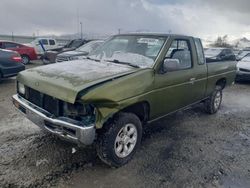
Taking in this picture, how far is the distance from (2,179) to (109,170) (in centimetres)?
139

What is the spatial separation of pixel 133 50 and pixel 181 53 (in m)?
1.02

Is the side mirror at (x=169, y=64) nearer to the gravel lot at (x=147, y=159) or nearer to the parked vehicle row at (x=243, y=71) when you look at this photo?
the gravel lot at (x=147, y=159)

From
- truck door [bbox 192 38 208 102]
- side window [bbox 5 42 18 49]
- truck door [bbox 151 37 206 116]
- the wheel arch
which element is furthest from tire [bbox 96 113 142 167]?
side window [bbox 5 42 18 49]

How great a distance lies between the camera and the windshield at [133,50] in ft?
13.5

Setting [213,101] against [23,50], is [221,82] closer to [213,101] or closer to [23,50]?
[213,101]

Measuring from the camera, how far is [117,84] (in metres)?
3.29

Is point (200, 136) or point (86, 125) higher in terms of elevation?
point (86, 125)

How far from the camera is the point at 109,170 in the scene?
11.6 ft

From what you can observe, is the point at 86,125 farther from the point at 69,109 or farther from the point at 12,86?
the point at 12,86

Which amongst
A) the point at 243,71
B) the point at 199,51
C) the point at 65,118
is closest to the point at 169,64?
the point at 199,51

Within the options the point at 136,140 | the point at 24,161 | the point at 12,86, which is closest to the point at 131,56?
the point at 136,140

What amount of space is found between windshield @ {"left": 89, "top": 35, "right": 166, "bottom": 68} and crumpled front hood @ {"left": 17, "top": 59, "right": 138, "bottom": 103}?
277 millimetres

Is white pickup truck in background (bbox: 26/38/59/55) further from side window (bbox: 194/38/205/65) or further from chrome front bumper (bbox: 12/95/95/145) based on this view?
chrome front bumper (bbox: 12/95/95/145)

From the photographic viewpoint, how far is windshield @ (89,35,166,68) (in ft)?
13.5
